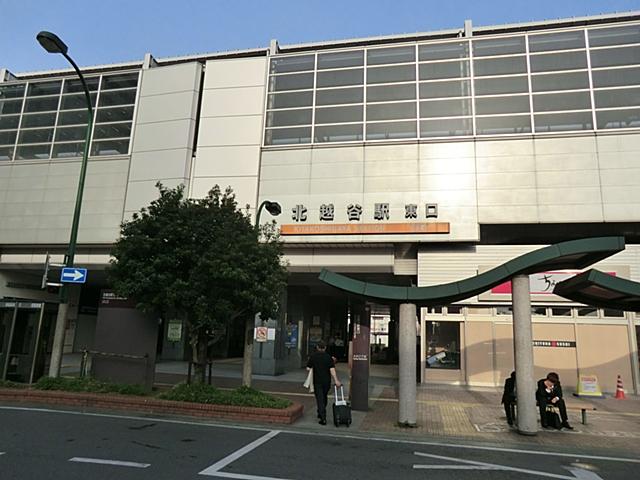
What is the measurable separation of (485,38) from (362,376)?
16.1 m

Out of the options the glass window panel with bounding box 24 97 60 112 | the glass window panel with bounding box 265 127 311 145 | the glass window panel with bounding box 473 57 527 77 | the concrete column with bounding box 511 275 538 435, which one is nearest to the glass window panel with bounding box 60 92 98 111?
the glass window panel with bounding box 24 97 60 112

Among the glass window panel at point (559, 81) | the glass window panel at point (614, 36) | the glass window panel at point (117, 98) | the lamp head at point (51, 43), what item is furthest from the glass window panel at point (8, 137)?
the glass window panel at point (614, 36)

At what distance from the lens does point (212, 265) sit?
34.4 feet

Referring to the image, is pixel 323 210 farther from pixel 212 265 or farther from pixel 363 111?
pixel 212 265

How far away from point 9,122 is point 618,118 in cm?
2917

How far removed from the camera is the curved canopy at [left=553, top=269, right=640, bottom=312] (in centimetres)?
909

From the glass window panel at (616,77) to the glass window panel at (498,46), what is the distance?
124 inches

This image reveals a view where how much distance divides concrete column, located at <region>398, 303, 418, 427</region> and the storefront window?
872 centimetres

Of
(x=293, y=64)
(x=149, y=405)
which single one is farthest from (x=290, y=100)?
(x=149, y=405)

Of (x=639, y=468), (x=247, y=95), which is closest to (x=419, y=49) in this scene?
(x=247, y=95)

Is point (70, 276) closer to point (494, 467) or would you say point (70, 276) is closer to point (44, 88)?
point (494, 467)

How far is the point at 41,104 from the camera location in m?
24.7

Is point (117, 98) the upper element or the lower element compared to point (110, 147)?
upper

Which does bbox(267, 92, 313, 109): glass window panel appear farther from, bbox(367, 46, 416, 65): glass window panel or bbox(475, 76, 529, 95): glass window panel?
bbox(475, 76, 529, 95): glass window panel
